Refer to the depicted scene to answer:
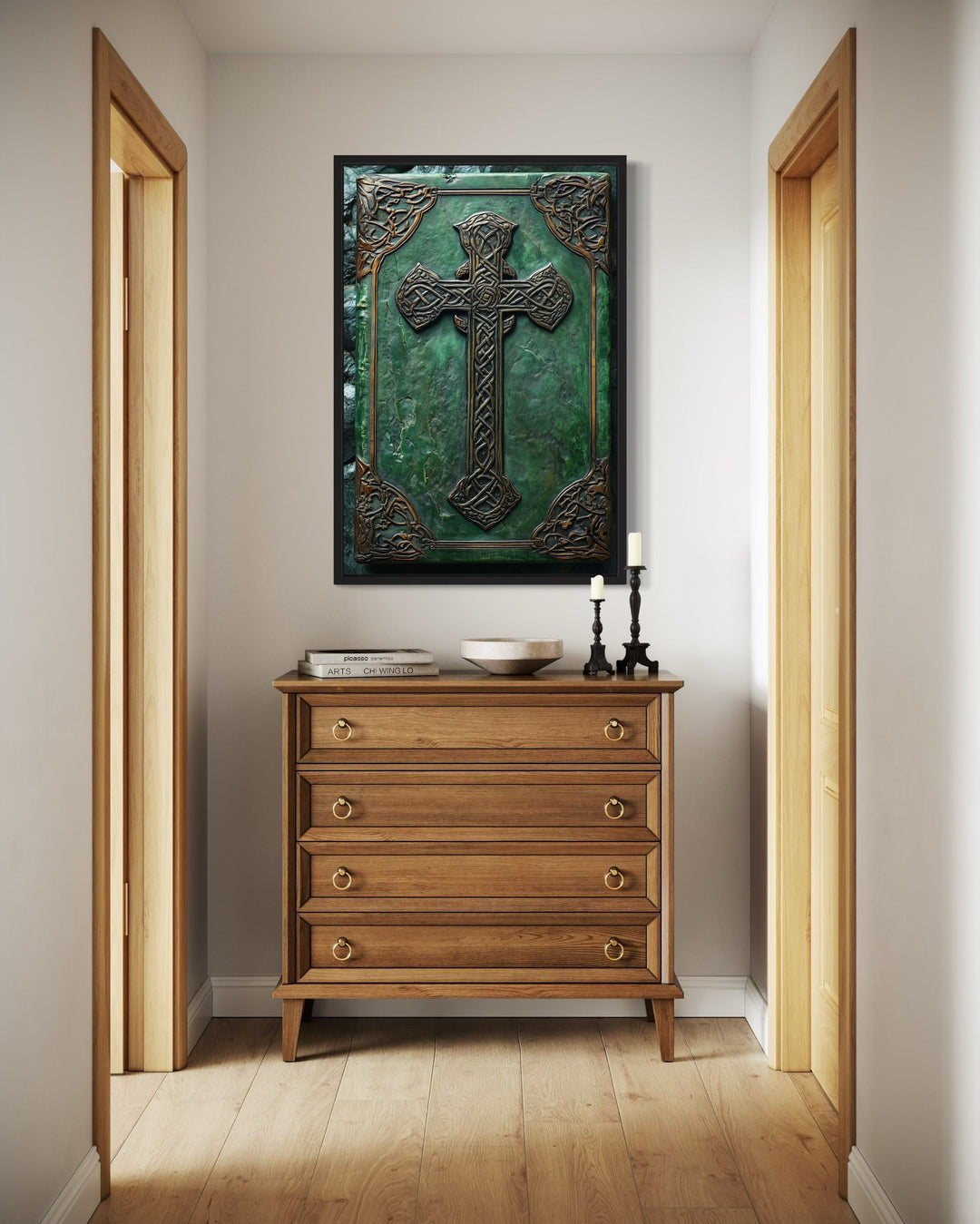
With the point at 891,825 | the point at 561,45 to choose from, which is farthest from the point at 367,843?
the point at 561,45

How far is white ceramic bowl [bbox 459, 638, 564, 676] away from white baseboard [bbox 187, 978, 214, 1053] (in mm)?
1229

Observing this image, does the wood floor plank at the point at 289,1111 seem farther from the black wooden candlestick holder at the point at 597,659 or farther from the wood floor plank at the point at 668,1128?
the black wooden candlestick holder at the point at 597,659

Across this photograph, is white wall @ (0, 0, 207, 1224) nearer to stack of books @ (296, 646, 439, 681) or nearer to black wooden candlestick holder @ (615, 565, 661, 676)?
stack of books @ (296, 646, 439, 681)

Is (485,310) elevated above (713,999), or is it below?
above

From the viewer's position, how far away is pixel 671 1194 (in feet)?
6.98

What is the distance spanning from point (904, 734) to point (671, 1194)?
1.07 m

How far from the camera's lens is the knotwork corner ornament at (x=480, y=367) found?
118 inches

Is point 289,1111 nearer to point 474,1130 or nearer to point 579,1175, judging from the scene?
point 474,1130

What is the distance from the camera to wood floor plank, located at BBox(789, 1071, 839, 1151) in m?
2.38

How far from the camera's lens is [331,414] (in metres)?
3.04

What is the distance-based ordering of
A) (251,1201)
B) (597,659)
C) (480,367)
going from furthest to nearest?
(480,367), (597,659), (251,1201)

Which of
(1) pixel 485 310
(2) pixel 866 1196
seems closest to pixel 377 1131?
(2) pixel 866 1196

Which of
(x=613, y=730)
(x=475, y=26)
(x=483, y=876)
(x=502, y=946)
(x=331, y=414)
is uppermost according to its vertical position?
(x=475, y=26)

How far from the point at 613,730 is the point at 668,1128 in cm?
93
